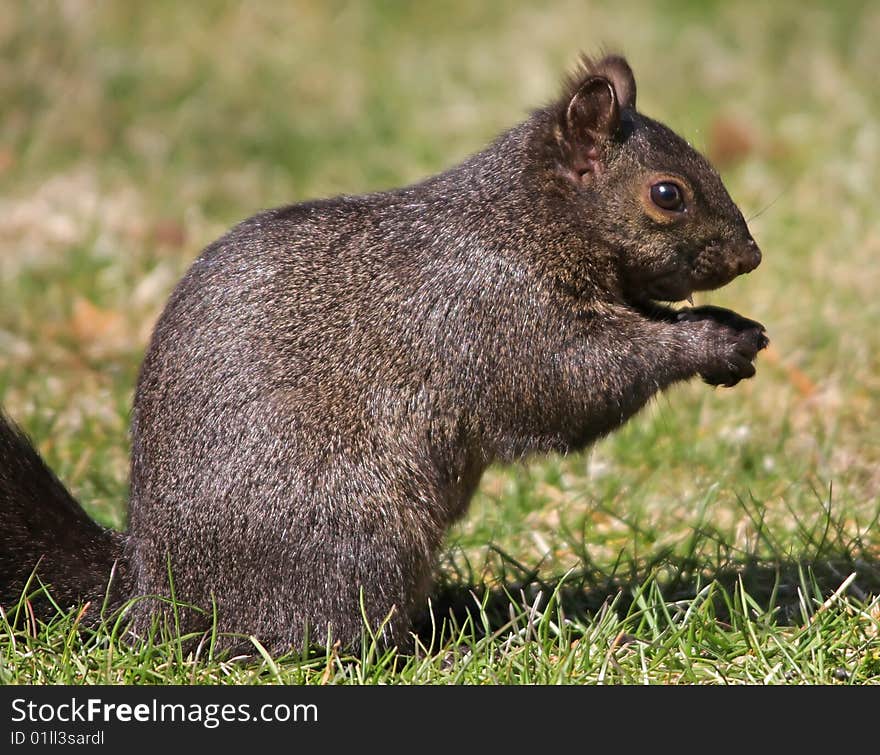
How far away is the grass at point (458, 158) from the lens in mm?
3340

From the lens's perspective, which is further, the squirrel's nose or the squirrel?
the squirrel's nose

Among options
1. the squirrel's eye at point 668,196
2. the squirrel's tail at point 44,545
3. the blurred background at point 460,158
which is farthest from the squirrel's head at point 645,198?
the squirrel's tail at point 44,545

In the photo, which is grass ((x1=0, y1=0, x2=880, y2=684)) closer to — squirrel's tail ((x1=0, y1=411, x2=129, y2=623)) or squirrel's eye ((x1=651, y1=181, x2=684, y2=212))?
squirrel's tail ((x1=0, y1=411, x2=129, y2=623))

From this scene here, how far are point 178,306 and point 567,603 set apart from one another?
1.29m

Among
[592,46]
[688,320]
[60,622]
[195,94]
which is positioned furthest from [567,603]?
[592,46]

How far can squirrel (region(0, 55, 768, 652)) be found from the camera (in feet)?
10.8

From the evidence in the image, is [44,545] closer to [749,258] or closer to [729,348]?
[729,348]

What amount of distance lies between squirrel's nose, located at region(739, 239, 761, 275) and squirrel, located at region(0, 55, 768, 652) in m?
0.01

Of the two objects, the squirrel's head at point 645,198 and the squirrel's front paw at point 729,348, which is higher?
the squirrel's head at point 645,198

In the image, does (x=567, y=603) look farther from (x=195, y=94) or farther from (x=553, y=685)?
(x=195, y=94)

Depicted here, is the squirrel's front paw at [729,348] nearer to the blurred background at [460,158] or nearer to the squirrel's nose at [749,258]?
the squirrel's nose at [749,258]

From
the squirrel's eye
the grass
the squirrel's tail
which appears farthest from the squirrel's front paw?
the squirrel's tail

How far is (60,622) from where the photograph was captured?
3.36 metres

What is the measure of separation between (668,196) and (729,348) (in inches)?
16.0
